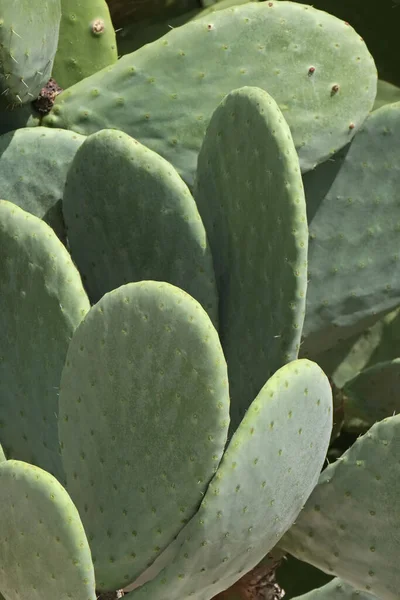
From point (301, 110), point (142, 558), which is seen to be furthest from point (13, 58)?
point (142, 558)

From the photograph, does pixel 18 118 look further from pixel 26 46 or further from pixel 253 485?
pixel 253 485

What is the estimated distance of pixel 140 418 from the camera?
940 mm

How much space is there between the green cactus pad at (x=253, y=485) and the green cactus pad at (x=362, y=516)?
0.09m

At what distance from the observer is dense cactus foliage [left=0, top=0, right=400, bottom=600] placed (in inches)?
36.2

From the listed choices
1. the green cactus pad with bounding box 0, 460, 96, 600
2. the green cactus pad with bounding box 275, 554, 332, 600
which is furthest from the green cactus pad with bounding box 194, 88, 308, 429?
the green cactus pad with bounding box 275, 554, 332, 600

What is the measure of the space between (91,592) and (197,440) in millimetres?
193

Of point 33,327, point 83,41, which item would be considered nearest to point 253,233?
point 33,327

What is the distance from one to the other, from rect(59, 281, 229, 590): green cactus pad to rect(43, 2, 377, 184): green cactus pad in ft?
1.83

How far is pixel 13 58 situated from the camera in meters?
1.27

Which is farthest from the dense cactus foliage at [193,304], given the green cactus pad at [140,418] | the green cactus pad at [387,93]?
the green cactus pad at [387,93]

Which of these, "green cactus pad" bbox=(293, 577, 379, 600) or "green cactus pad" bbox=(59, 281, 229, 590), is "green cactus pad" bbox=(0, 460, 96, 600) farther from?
"green cactus pad" bbox=(293, 577, 379, 600)

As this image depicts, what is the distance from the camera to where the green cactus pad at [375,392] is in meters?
1.66

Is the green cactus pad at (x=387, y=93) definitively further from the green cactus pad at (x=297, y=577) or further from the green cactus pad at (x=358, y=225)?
the green cactus pad at (x=297, y=577)

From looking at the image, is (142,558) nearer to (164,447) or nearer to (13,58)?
(164,447)
